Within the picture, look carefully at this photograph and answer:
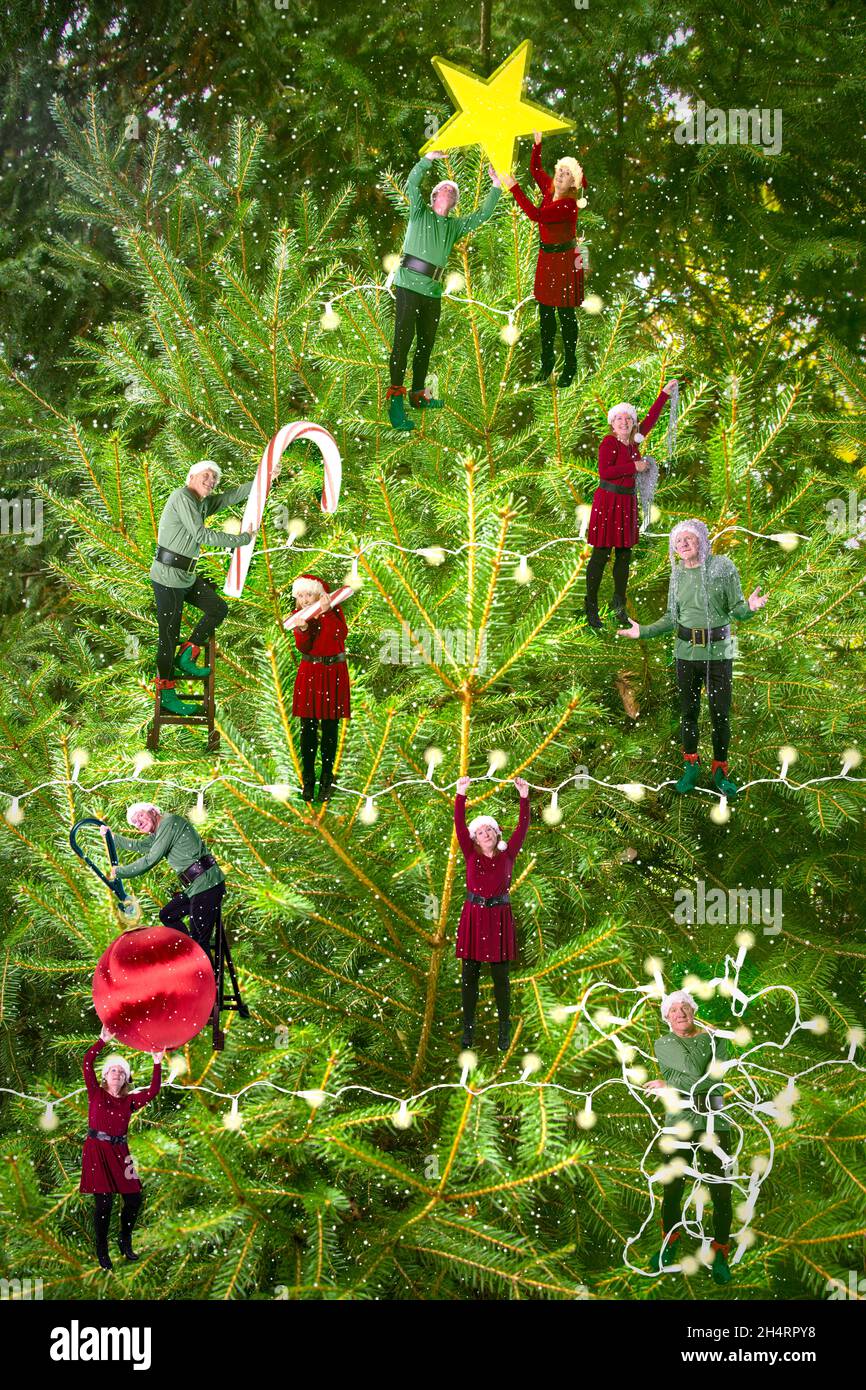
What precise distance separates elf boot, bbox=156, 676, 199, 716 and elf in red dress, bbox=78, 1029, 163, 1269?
1.46 feet

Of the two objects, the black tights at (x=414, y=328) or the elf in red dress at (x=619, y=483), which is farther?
the black tights at (x=414, y=328)

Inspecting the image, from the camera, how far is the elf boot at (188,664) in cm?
178

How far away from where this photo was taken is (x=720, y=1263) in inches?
66.7

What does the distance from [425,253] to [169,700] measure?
0.72 metres

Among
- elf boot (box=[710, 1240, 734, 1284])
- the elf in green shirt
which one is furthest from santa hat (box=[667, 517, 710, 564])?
elf boot (box=[710, 1240, 734, 1284])

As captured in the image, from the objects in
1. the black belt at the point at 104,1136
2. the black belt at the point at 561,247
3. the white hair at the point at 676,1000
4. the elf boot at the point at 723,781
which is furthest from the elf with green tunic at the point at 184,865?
the black belt at the point at 561,247

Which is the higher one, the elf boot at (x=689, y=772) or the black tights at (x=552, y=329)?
the black tights at (x=552, y=329)

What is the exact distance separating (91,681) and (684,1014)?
3.81 ft

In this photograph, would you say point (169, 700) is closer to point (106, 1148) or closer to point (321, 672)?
point (321, 672)

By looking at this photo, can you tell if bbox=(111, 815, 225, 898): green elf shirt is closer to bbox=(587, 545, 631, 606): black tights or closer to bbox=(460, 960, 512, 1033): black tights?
bbox=(460, 960, 512, 1033): black tights

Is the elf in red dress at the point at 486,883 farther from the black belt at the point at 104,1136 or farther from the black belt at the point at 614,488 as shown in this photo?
the black belt at the point at 104,1136

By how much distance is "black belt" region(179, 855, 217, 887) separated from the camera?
5.41 feet

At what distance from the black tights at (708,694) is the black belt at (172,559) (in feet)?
2.28

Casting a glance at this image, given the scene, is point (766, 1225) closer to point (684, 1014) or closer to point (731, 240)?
point (684, 1014)
